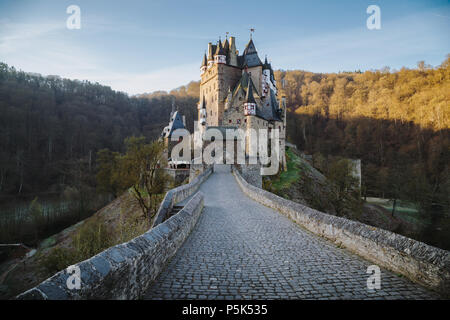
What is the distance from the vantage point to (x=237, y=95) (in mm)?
38250

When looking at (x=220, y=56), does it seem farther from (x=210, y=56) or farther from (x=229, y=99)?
(x=229, y=99)

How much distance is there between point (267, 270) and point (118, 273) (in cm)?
265

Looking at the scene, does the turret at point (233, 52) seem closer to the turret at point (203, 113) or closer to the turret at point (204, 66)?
the turret at point (204, 66)

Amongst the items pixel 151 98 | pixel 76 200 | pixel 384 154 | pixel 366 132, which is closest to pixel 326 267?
pixel 76 200

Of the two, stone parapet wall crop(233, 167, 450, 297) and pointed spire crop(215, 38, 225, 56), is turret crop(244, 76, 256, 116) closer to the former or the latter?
pointed spire crop(215, 38, 225, 56)

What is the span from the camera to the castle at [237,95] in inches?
1391

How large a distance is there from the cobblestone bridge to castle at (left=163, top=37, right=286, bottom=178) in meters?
25.7

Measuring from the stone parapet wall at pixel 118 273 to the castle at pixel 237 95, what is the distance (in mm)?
27840

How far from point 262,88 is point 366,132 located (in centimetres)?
3540

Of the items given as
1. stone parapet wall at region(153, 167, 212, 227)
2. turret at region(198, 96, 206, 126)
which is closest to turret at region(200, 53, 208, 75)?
turret at region(198, 96, 206, 126)

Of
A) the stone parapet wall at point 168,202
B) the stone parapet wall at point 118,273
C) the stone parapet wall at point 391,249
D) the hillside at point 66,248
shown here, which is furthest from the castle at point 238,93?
the stone parapet wall at point 118,273

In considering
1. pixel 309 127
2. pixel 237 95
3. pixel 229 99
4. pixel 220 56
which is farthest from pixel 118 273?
pixel 309 127

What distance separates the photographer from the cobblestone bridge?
3508 mm
